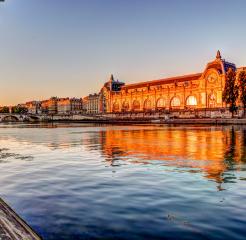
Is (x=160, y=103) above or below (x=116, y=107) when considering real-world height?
above

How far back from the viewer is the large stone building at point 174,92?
119 m

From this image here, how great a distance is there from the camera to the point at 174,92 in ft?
455

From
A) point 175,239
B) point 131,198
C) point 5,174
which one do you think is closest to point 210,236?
point 175,239

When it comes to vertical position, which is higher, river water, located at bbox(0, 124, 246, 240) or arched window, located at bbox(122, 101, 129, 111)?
arched window, located at bbox(122, 101, 129, 111)

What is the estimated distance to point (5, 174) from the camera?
44.4 ft

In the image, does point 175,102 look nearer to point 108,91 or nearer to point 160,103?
point 160,103

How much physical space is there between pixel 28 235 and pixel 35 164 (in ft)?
37.7

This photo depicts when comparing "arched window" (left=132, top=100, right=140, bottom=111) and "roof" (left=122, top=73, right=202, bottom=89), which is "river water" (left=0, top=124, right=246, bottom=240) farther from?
"arched window" (left=132, top=100, right=140, bottom=111)

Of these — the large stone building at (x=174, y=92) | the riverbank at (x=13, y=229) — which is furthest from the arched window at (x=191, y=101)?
the riverbank at (x=13, y=229)

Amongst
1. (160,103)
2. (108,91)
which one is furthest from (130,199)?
(108,91)

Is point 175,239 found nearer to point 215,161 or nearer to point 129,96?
point 215,161

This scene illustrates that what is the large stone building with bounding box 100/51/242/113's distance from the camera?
119 m

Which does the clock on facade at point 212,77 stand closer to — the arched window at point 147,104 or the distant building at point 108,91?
the arched window at point 147,104

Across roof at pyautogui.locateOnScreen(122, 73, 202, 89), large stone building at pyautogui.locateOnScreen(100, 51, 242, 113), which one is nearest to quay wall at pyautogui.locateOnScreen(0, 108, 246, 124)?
large stone building at pyautogui.locateOnScreen(100, 51, 242, 113)
